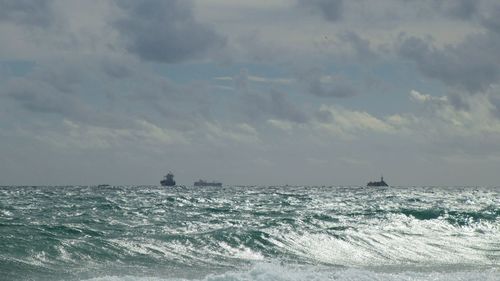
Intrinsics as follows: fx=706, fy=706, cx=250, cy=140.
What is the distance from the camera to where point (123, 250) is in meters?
33.6

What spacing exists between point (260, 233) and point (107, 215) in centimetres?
1575

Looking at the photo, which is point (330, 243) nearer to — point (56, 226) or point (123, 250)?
point (123, 250)

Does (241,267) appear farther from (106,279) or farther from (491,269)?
(491,269)

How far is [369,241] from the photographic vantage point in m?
41.4

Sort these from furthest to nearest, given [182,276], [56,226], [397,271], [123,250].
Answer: [56,226]
[123,250]
[397,271]
[182,276]

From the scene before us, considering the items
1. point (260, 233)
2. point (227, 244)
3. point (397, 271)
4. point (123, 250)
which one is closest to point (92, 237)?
point (123, 250)


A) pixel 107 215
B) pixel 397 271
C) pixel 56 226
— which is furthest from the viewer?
pixel 107 215

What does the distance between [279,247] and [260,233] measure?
8.09 ft

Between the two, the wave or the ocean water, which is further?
the ocean water

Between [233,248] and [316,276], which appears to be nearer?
[316,276]

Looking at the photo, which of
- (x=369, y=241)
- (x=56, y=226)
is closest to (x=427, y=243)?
(x=369, y=241)

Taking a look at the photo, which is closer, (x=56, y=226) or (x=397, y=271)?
(x=397, y=271)

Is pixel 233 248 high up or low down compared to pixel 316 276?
up

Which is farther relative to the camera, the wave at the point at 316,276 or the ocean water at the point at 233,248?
the ocean water at the point at 233,248
